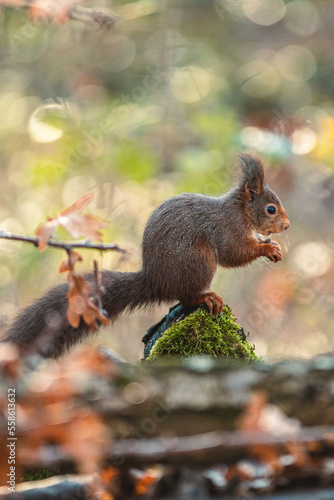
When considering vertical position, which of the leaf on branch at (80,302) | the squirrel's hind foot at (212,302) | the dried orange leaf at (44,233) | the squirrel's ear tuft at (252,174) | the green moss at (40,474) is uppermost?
the squirrel's ear tuft at (252,174)

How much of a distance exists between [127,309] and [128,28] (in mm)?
4260

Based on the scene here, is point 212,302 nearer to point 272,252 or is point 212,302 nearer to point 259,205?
point 272,252

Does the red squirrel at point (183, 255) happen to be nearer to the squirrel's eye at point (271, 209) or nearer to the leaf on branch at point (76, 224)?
the squirrel's eye at point (271, 209)

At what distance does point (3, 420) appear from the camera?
40.8 inches

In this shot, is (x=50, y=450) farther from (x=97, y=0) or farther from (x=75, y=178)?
(x=97, y=0)

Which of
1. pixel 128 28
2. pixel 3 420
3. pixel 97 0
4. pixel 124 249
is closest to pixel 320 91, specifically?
pixel 128 28

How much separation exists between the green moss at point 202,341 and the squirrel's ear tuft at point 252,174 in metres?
0.67

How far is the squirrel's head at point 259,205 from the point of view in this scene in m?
2.45

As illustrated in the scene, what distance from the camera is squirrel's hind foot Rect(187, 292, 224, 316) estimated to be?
2.09m

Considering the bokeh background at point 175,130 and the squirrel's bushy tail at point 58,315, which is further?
the bokeh background at point 175,130

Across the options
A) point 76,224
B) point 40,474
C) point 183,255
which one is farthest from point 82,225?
point 183,255

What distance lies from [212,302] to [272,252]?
16.1 inches

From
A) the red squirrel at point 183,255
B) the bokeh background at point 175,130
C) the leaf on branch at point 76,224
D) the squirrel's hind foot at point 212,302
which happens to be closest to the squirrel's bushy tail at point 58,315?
the red squirrel at point 183,255

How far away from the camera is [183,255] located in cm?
218
